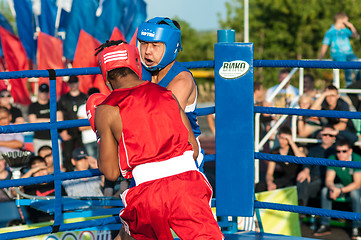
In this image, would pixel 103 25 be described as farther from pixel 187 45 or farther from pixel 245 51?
pixel 187 45

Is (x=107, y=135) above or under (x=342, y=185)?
above

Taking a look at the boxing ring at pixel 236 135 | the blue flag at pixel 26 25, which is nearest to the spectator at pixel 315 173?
the boxing ring at pixel 236 135

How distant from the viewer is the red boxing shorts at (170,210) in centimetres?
272

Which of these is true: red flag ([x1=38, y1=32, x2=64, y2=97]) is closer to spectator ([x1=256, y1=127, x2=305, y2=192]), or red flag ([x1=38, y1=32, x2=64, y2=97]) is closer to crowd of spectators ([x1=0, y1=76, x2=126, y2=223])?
crowd of spectators ([x1=0, y1=76, x2=126, y2=223])

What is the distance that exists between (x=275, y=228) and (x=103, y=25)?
28.1ft

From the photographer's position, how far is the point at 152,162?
9.17 ft

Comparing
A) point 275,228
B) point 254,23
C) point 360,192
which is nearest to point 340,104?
point 360,192

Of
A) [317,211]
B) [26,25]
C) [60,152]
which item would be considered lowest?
[60,152]

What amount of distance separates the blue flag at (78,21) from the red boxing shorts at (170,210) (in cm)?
1043

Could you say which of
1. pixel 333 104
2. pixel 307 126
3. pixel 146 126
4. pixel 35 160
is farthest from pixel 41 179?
pixel 307 126

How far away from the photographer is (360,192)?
21.1 feet

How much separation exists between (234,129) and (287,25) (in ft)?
73.3

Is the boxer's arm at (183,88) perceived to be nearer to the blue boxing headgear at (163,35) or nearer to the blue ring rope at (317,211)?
Answer: the blue boxing headgear at (163,35)

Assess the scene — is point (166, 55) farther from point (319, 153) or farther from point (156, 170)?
point (319, 153)
